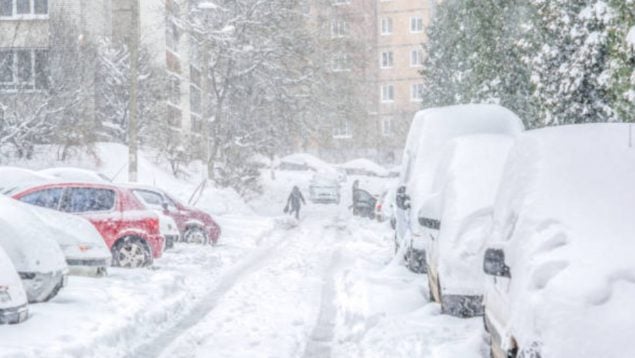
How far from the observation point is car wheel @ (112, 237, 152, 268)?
15.7 metres

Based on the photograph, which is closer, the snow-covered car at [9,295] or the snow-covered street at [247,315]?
the snow-covered car at [9,295]

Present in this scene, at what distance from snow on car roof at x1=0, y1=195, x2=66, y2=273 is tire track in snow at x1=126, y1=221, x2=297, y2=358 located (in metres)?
1.61

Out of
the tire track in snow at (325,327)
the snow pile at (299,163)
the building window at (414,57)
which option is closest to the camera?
the tire track in snow at (325,327)

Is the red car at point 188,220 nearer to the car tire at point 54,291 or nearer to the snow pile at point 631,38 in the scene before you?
the car tire at point 54,291

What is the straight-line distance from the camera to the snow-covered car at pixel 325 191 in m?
46.7

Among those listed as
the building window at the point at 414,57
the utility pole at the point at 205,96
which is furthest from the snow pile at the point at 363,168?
the utility pole at the point at 205,96

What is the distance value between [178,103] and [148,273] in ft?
107

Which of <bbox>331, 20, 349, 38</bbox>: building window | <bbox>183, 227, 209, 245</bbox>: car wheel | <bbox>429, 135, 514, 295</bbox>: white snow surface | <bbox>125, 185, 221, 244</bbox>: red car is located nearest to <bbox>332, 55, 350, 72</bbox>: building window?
<bbox>331, 20, 349, 38</bbox>: building window

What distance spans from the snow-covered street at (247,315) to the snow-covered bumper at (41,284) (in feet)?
0.53

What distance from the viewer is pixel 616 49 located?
41.7 feet

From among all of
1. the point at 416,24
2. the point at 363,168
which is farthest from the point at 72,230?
the point at 416,24

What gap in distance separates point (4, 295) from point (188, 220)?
40.4 ft

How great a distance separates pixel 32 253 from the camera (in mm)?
10047

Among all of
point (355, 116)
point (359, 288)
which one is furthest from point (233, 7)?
point (359, 288)
